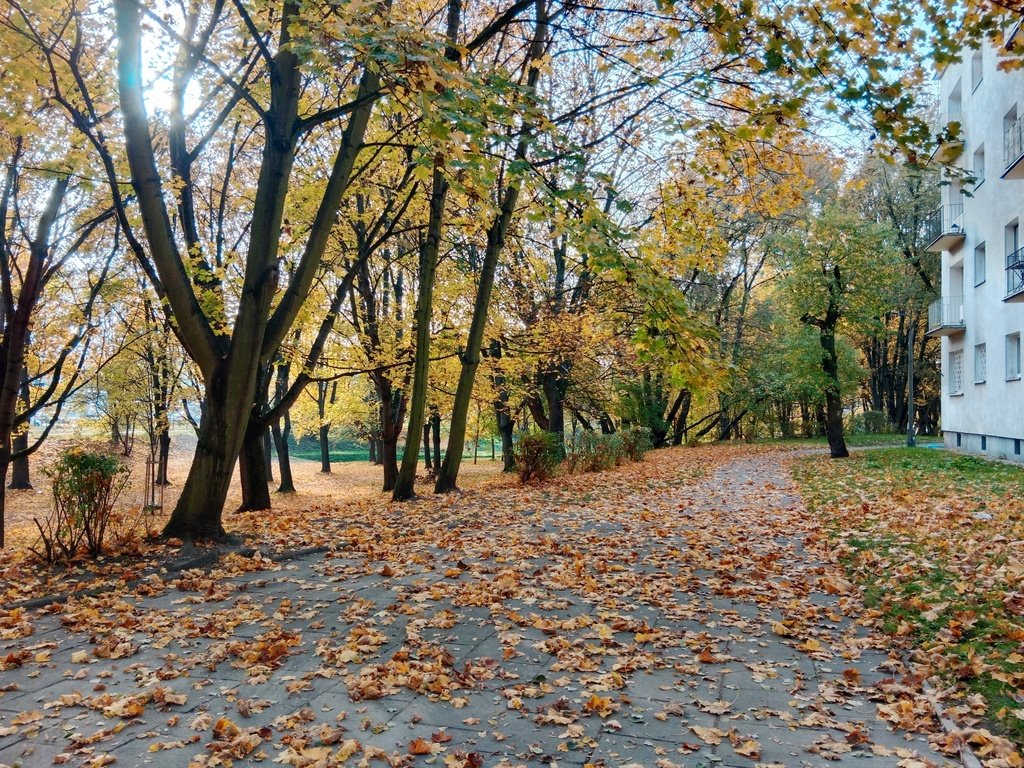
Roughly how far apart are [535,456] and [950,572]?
392 inches

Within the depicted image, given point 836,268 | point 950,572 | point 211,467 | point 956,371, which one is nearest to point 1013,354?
point 836,268

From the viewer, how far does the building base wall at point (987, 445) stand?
1625 cm

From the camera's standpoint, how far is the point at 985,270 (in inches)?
736

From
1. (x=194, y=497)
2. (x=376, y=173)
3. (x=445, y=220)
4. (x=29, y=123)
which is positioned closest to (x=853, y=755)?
(x=194, y=497)

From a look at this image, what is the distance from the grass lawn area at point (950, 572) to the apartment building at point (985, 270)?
20.4ft

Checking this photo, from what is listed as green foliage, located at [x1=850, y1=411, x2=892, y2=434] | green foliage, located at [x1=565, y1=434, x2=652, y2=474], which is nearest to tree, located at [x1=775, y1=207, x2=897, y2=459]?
green foliage, located at [x1=565, y1=434, x2=652, y2=474]

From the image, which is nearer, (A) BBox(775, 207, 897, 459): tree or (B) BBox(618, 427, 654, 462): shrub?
(A) BBox(775, 207, 897, 459): tree

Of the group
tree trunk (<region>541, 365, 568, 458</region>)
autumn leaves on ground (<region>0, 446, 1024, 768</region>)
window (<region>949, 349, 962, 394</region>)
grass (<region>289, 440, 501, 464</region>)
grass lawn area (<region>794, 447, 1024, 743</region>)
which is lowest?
grass (<region>289, 440, 501, 464</region>)

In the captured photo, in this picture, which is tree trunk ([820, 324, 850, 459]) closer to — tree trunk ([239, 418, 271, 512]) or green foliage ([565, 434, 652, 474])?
green foliage ([565, 434, 652, 474])

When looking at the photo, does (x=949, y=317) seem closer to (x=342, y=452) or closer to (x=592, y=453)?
(x=592, y=453)

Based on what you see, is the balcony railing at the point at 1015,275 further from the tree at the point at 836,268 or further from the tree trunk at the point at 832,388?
the tree trunk at the point at 832,388

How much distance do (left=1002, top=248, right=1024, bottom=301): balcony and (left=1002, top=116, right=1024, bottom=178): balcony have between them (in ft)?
5.41

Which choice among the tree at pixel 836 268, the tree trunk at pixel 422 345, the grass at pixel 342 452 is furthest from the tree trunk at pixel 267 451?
the grass at pixel 342 452

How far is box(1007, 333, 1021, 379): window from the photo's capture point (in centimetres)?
1673
